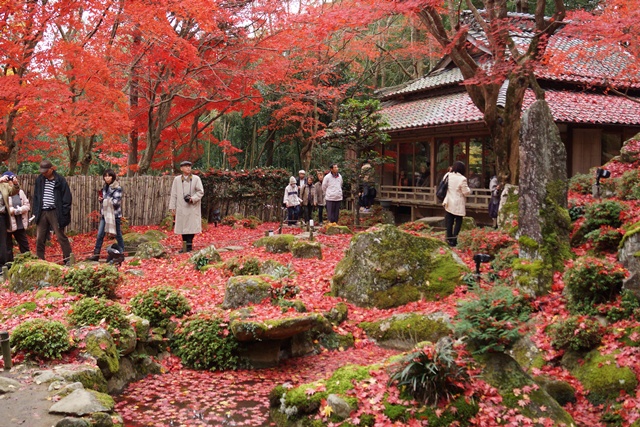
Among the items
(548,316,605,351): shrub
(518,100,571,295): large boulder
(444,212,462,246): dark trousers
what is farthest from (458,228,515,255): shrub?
(548,316,605,351): shrub

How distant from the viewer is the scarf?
10.4 metres

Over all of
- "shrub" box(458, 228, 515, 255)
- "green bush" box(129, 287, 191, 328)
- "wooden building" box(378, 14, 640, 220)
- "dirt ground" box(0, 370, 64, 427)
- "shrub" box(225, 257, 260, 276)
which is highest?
"wooden building" box(378, 14, 640, 220)

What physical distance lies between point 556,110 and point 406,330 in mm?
12278

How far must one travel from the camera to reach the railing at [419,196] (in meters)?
18.0

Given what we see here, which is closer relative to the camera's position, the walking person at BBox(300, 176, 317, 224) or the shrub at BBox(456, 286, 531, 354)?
the shrub at BBox(456, 286, 531, 354)

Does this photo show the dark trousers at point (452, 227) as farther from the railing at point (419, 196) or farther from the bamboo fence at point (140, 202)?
the bamboo fence at point (140, 202)

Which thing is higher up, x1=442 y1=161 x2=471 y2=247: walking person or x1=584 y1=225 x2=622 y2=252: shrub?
x1=442 y1=161 x2=471 y2=247: walking person

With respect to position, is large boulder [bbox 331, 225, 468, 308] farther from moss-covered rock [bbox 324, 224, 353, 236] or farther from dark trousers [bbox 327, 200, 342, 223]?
dark trousers [bbox 327, 200, 342, 223]

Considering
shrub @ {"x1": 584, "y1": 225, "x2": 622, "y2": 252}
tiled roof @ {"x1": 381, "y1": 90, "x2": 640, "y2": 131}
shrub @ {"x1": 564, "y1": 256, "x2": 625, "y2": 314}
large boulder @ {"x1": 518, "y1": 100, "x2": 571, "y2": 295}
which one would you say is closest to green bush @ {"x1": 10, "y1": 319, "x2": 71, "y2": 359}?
shrub @ {"x1": 564, "y1": 256, "x2": 625, "y2": 314}

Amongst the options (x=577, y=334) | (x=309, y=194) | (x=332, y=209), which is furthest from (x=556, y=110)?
(x=577, y=334)

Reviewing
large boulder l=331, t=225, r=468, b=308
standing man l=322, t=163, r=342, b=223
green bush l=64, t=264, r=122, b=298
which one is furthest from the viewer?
standing man l=322, t=163, r=342, b=223

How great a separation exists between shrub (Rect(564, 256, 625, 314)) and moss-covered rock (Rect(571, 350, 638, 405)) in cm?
102

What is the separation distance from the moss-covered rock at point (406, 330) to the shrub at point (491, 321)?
202 centimetres

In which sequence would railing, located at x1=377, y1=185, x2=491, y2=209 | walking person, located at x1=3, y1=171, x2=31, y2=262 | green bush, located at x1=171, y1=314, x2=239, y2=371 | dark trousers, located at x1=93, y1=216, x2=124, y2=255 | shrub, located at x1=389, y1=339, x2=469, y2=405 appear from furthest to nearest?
railing, located at x1=377, y1=185, x2=491, y2=209
dark trousers, located at x1=93, y1=216, x2=124, y2=255
walking person, located at x1=3, y1=171, x2=31, y2=262
green bush, located at x1=171, y1=314, x2=239, y2=371
shrub, located at x1=389, y1=339, x2=469, y2=405
